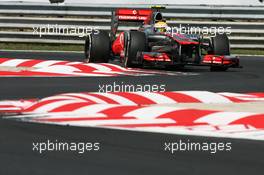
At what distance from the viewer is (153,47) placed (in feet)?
56.6

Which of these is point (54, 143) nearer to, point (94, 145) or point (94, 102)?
point (94, 145)

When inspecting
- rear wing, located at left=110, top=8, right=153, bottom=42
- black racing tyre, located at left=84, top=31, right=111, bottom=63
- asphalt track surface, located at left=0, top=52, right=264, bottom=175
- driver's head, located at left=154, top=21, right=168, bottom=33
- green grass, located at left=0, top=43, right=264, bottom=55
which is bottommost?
green grass, located at left=0, top=43, right=264, bottom=55

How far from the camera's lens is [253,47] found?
22.0 metres

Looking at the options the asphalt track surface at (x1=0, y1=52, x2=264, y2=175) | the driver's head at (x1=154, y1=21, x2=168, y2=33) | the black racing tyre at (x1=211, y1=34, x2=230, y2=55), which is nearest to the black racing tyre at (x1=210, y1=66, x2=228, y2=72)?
the black racing tyre at (x1=211, y1=34, x2=230, y2=55)

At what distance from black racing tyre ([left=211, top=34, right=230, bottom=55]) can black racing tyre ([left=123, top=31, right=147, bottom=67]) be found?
4.46 ft

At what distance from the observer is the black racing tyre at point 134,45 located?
53.3ft

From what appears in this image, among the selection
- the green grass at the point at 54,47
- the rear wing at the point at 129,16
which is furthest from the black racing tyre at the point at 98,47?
the green grass at the point at 54,47

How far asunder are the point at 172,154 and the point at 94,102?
10.5 feet

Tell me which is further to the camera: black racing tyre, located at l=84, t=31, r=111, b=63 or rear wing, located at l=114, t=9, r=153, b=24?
rear wing, located at l=114, t=9, r=153, b=24

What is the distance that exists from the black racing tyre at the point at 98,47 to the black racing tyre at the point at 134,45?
3.40ft

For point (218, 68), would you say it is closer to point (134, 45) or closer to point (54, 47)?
point (134, 45)

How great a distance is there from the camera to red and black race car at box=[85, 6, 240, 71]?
1638 centimetres

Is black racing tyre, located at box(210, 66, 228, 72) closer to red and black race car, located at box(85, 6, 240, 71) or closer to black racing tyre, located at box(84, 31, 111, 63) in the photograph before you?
red and black race car, located at box(85, 6, 240, 71)

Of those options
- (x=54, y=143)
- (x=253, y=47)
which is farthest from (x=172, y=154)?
(x=253, y=47)
